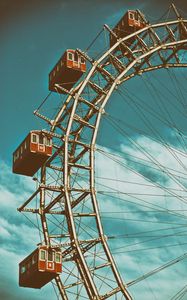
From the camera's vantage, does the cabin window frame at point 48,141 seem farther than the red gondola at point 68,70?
No

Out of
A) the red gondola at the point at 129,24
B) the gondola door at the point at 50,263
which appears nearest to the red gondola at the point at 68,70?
the red gondola at the point at 129,24

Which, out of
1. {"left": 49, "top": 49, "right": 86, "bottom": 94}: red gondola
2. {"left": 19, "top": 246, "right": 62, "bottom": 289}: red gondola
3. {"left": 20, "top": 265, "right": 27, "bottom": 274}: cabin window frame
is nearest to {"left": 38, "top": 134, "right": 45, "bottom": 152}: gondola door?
{"left": 49, "top": 49, "right": 86, "bottom": 94}: red gondola

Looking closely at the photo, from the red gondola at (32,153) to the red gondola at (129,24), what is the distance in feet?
25.9

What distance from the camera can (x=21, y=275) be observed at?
35.5 metres

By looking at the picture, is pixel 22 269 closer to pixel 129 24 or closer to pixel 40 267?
pixel 40 267

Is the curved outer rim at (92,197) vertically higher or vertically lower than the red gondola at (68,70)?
lower

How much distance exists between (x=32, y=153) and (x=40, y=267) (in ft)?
19.9

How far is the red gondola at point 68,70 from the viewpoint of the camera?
39.8 m

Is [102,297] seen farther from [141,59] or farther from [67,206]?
[141,59]

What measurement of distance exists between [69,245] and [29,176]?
5.23 meters

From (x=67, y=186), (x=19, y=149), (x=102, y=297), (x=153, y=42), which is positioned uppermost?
(x=153, y=42)

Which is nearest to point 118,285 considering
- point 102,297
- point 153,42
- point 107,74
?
point 102,297

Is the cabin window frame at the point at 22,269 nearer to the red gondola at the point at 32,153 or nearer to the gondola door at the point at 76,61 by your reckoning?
the red gondola at the point at 32,153

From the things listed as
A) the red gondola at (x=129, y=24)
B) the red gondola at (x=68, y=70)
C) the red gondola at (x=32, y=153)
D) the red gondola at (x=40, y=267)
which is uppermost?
the red gondola at (x=129, y=24)
